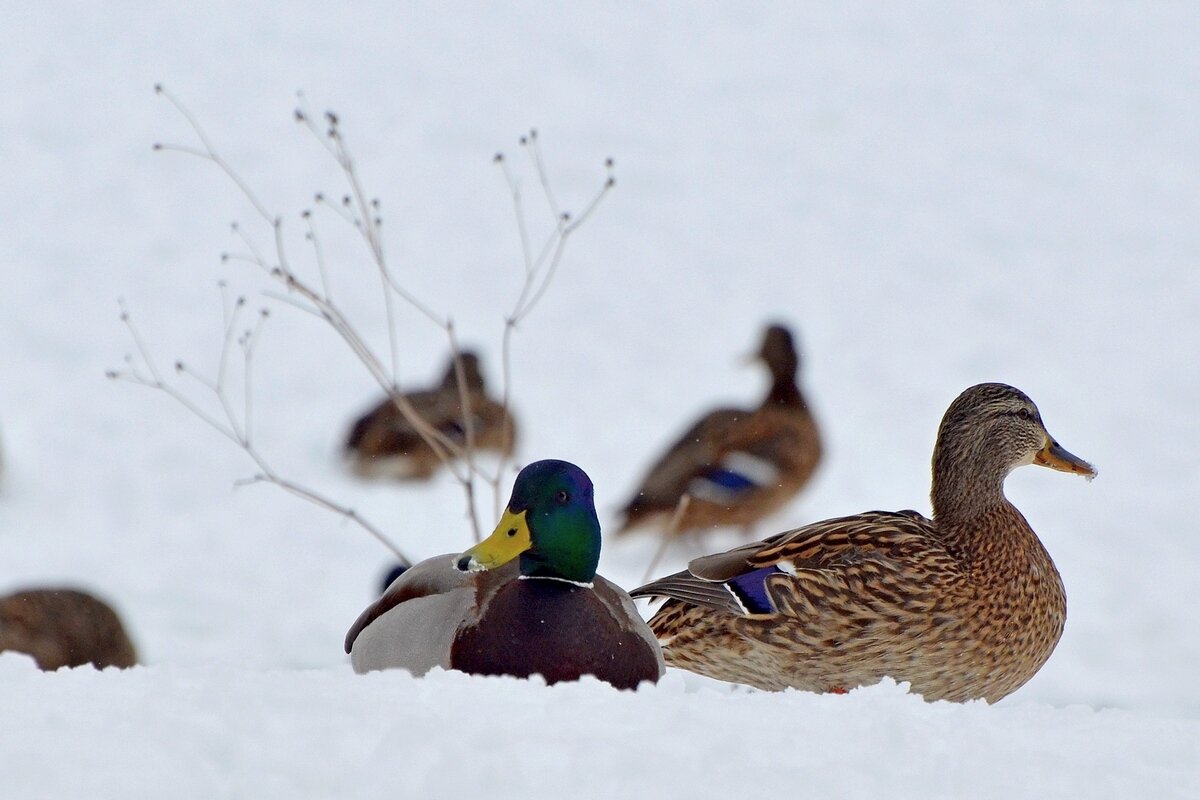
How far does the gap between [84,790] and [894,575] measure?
2.46 meters

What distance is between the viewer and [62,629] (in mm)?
6621

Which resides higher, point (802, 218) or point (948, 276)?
point (802, 218)

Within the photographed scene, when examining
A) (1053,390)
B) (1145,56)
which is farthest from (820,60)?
(1053,390)

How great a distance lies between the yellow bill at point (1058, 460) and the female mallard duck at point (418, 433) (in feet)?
15.1

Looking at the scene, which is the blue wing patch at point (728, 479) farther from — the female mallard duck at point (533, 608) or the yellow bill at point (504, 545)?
the yellow bill at point (504, 545)

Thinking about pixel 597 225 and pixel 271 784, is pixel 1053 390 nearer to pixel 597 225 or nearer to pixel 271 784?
pixel 597 225

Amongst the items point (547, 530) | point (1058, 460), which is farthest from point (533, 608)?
point (1058, 460)

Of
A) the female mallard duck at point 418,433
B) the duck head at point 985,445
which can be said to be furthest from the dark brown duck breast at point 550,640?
the female mallard duck at point 418,433

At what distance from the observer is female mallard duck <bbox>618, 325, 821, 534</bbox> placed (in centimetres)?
860

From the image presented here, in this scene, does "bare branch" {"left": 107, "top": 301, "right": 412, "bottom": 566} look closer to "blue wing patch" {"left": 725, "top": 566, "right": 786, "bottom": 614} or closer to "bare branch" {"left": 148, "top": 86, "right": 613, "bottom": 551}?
"bare branch" {"left": 148, "top": 86, "right": 613, "bottom": 551}

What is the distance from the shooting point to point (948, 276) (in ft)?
40.1

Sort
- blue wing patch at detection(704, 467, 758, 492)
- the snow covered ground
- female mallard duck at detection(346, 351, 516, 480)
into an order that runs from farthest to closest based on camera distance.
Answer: female mallard duck at detection(346, 351, 516, 480) < blue wing patch at detection(704, 467, 758, 492) < the snow covered ground

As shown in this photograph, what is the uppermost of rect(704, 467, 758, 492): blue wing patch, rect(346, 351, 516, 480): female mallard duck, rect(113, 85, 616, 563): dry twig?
rect(346, 351, 516, 480): female mallard duck

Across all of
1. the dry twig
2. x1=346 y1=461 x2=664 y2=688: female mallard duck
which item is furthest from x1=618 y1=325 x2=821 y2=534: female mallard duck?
x1=346 y1=461 x2=664 y2=688: female mallard duck
